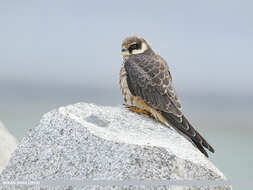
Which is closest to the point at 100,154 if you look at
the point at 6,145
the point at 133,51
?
the point at 133,51

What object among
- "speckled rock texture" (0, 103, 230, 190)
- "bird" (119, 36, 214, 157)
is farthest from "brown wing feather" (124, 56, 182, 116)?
"speckled rock texture" (0, 103, 230, 190)

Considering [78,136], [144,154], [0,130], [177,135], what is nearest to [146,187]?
[144,154]

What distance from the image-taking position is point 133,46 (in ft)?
20.0

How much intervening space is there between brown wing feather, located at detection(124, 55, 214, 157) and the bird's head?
5.5 inches

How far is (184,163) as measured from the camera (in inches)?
178

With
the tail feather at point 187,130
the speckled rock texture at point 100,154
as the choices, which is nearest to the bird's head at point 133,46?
the tail feather at point 187,130

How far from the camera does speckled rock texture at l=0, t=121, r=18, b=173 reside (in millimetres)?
7806

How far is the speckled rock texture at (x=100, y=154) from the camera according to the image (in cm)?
437

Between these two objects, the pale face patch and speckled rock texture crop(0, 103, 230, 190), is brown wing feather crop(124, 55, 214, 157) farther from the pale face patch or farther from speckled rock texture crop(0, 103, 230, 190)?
speckled rock texture crop(0, 103, 230, 190)

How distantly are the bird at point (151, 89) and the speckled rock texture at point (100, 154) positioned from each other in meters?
0.33

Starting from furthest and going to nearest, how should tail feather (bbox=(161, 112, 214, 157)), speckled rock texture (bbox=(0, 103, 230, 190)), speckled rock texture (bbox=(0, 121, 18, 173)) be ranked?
speckled rock texture (bbox=(0, 121, 18, 173)) → tail feather (bbox=(161, 112, 214, 157)) → speckled rock texture (bbox=(0, 103, 230, 190))

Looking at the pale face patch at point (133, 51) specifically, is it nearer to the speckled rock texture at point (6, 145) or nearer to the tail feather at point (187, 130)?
the tail feather at point (187, 130)

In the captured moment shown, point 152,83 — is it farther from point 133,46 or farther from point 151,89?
point 133,46

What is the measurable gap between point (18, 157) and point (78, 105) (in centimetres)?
99
